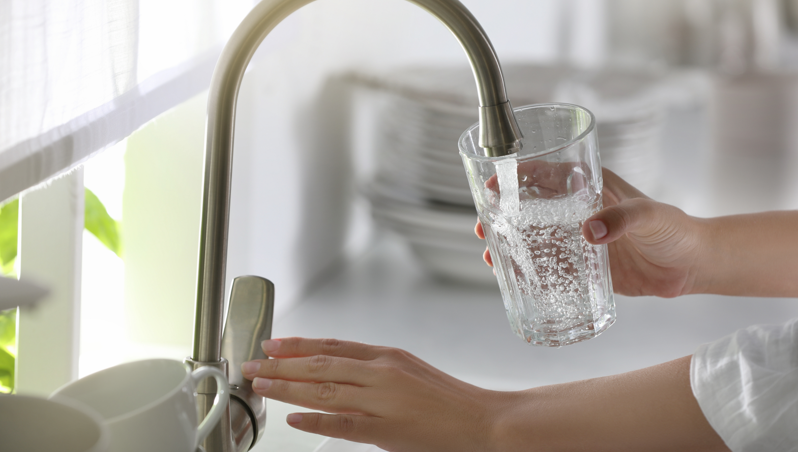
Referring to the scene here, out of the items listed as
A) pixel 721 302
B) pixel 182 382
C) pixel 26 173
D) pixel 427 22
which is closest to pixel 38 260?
pixel 26 173

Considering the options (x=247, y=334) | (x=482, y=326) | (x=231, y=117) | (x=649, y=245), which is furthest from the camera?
(x=482, y=326)

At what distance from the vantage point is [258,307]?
0.56 meters

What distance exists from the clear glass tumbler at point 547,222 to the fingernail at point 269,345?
0.57ft

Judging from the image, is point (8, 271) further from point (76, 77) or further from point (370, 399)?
point (370, 399)

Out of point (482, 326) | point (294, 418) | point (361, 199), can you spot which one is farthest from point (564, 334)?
point (361, 199)

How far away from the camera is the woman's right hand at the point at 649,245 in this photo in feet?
1.95

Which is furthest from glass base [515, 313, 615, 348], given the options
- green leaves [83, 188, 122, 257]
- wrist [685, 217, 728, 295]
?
green leaves [83, 188, 122, 257]

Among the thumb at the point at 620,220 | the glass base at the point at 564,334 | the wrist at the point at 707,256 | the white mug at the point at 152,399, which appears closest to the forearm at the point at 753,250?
the wrist at the point at 707,256

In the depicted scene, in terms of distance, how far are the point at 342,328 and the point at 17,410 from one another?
0.65 m

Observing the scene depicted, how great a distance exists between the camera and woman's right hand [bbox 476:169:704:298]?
1.95ft

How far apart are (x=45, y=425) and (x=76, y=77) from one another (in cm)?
26

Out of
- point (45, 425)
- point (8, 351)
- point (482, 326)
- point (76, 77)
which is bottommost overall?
point (482, 326)

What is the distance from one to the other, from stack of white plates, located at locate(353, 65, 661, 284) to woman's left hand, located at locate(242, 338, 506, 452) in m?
0.42

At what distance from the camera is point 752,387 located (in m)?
0.52
